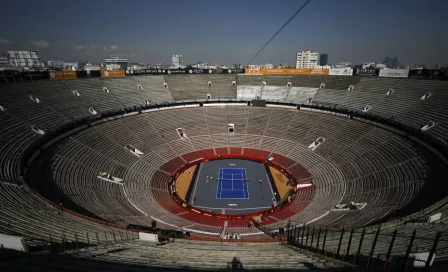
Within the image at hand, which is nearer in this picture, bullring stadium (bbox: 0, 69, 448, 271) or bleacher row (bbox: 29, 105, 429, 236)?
bullring stadium (bbox: 0, 69, 448, 271)

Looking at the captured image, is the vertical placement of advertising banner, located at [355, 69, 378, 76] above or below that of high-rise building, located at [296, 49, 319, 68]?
below

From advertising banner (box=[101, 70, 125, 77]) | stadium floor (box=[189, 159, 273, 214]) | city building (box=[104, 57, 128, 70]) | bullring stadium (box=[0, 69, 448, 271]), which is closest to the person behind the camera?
bullring stadium (box=[0, 69, 448, 271])

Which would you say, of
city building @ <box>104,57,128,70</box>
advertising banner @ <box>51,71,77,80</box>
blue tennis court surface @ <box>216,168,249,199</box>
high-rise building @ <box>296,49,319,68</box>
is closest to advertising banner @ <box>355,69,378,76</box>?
blue tennis court surface @ <box>216,168,249,199</box>

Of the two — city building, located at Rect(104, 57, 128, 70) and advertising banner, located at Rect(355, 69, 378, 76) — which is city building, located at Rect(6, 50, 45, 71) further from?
advertising banner, located at Rect(355, 69, 378, 76)

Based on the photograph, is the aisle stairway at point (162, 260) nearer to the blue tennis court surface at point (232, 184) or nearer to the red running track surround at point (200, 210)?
the red running track surround at point (200, 210)

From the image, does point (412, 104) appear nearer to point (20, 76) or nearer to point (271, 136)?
point (271, 136)

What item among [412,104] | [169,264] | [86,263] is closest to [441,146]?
[412,104]
